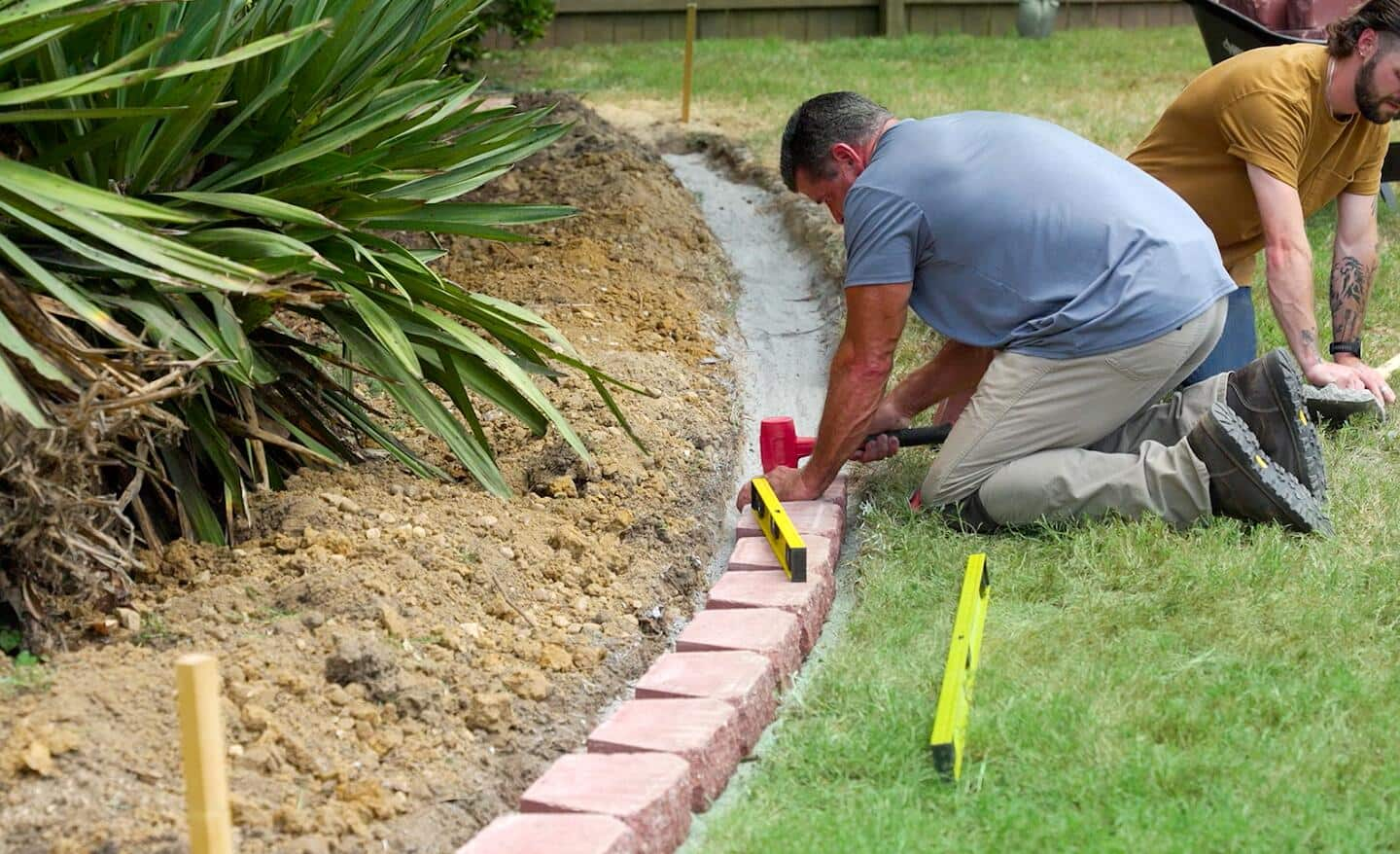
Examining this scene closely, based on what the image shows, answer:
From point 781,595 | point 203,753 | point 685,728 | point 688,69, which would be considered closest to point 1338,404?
point 781,595

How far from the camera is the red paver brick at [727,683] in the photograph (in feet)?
8.91

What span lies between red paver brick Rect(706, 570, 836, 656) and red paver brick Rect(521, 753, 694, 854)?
2.26 ft

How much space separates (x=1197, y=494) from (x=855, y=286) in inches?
35.9

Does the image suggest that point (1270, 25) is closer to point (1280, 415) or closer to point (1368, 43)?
point (1368, 43)

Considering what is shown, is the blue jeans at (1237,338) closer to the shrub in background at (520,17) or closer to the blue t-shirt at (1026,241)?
the blue t-shirt at (1026,241)

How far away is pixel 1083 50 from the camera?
424 inches

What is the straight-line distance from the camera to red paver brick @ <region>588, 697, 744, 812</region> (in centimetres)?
252

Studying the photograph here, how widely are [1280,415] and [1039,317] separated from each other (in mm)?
586

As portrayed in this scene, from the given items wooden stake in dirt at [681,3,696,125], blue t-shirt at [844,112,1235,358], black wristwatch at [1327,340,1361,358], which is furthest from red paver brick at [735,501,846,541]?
wooden stake in dirt at [681,3,696,125]

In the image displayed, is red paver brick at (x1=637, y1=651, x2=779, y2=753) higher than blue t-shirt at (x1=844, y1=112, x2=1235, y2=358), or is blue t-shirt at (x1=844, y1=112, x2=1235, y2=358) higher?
blue t-shirt at (x1=844, y1=112, x2=1235, y2=358)

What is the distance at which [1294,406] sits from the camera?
11.1ft

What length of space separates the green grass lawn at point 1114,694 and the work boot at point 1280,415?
0.17 meters

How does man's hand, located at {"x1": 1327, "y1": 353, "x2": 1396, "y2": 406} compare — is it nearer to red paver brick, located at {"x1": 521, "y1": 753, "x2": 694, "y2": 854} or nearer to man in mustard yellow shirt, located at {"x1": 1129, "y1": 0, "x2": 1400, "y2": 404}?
man in mustard yellow shirt, located at {"x1": 1129, "y1": 0, "x2": 1400, "y2": 404}

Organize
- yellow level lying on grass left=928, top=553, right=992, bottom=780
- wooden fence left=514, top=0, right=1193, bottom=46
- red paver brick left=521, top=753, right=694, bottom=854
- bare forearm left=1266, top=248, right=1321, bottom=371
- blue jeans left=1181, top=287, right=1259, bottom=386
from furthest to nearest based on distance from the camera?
wooden fence left=514, top=0, right=1193, bottom=46 < blue jeans left=1181, top=287, right=1259, bottom=386 < bare forearm left=1266, top=248, right=1321, bottom=371 < yellow level lying on grass left=928, top=553, right=992, bottom=780 < red paver brick left=521, top=753, right=694, bottom=854
